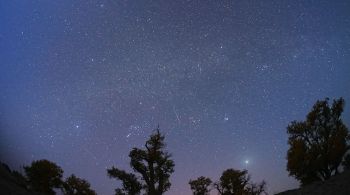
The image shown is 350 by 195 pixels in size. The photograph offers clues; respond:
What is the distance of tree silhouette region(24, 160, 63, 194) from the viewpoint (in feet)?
197

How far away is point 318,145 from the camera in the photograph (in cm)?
4509

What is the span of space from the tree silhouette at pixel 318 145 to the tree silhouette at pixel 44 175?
139 feet

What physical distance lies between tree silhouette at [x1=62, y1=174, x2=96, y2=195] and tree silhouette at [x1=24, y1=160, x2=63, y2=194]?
6.90 ft

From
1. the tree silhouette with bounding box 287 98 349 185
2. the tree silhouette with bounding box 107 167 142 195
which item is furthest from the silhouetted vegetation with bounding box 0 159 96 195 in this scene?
the tree silhouette with bounding box 287 98 349 185

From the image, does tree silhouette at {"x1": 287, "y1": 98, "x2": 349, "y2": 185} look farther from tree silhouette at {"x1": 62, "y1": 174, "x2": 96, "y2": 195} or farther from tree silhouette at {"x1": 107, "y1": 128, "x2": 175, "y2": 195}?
tree silhouette at {"x1": 62, "y1": 174, "x2": 96, "y2": 195}

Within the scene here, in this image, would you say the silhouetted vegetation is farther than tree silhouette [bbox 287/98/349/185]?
Yes

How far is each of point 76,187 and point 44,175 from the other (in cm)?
734

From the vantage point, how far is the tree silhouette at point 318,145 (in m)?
43.6

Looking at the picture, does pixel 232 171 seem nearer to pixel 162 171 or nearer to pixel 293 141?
pixel 293 141

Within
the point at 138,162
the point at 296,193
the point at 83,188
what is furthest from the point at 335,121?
the point at 83,188

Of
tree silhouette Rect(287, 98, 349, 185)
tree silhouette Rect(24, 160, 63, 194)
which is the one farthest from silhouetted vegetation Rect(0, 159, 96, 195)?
tree silhouette Rect(287, 98, 349, 185)

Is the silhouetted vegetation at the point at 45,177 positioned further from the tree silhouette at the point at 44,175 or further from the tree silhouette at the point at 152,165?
the tree silhouette at the point at 152,165

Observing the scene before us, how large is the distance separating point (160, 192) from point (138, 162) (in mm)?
4954

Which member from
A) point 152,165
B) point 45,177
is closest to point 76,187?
point 45,177
